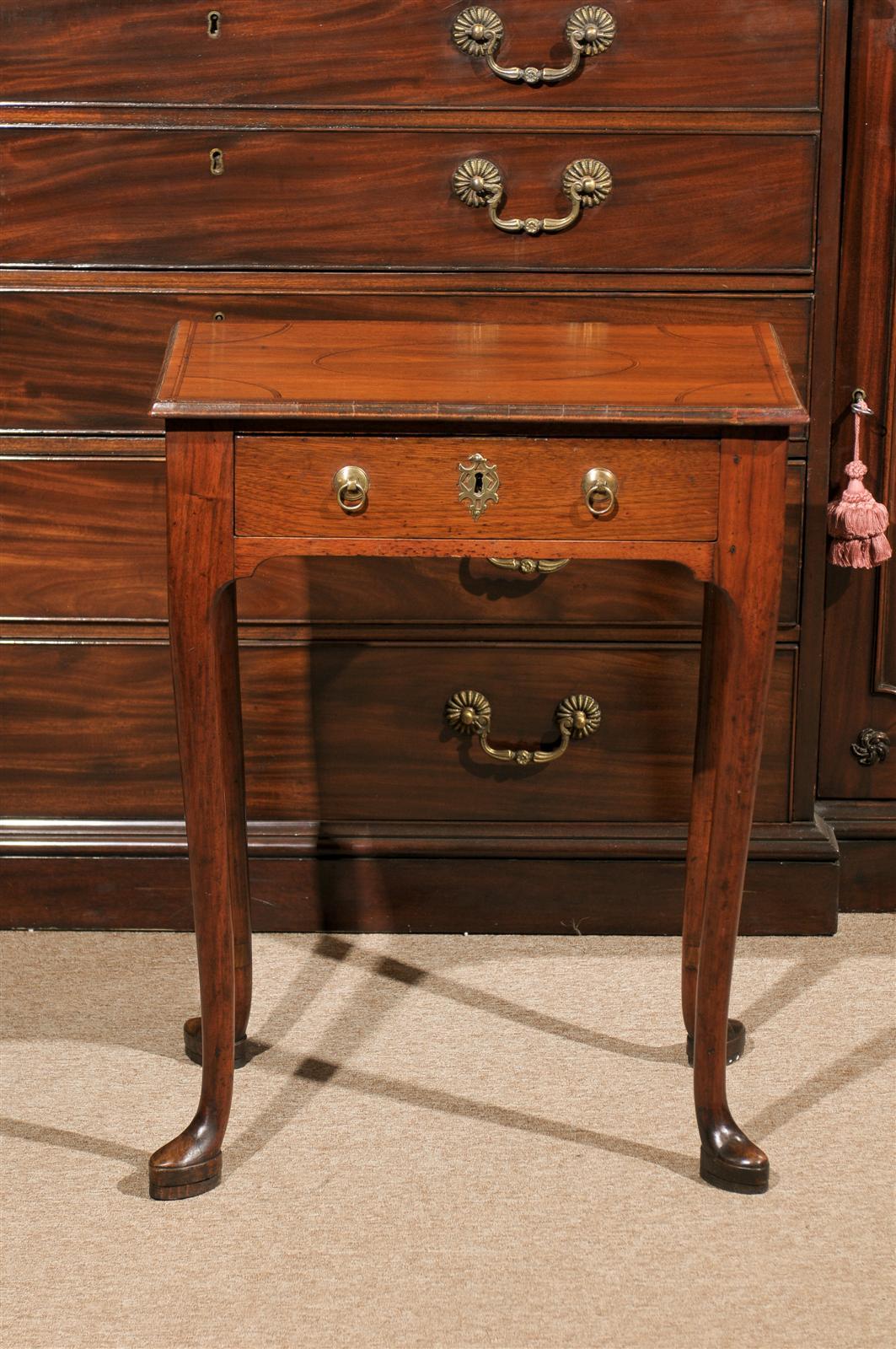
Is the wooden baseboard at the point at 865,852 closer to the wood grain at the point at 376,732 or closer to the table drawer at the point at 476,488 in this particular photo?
the wood grain at the point at 376,732

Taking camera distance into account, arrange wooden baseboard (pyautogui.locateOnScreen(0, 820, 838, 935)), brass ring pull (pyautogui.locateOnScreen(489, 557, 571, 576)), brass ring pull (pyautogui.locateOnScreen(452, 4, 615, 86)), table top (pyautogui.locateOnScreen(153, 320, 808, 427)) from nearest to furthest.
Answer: table top (pyautogui.locateOnScreen(153, 320, 808, 427)), brass ring pull (pyautogui.locateOnScreen(452, 4, 615, 86)), brass ring pull (pyautogui.locateOnScreen(489, 557, 571, 576)), wooden baseboard (pyautogui.locateOnScreen(0, 820, 838, 935))

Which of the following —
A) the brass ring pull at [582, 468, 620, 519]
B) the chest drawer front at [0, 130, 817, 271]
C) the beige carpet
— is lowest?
the beige carpet

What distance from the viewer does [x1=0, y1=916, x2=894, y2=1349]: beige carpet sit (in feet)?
4.73

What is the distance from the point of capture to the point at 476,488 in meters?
1.46

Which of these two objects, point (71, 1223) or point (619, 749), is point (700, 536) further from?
point (71, 1223)

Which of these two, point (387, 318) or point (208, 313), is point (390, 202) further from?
point (208, 313)

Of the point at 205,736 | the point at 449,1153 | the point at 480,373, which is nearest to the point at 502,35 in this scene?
the point at 480,373

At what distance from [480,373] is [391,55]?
0.64m

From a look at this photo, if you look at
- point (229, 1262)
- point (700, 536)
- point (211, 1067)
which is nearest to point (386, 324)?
point (700, 536)

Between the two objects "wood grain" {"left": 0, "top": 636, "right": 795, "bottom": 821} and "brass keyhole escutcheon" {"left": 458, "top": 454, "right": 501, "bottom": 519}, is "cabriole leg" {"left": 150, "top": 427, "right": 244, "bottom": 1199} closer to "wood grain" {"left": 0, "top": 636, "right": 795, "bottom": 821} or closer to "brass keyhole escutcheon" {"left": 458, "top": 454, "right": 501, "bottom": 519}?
"brass keyhole escutcheon" {"left": 458, "top": 454, "right": 501, "bottom": 519}

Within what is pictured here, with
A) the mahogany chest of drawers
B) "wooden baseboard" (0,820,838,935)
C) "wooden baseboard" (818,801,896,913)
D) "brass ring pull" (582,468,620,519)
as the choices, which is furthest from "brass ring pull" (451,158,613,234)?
"wooden baseboard" (818,801,896,913)

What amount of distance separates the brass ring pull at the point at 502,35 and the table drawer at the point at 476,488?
28.1 inches

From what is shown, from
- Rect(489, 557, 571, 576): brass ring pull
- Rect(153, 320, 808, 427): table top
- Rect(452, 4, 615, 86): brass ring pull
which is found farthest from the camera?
Rect(489, 557, 571, 576): brass ring pull

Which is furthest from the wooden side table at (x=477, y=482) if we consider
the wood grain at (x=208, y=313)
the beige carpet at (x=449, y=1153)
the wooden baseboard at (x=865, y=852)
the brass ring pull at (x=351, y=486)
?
the wooden baseboard at (x=865, y=852)
